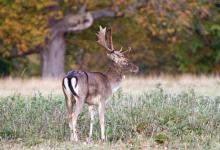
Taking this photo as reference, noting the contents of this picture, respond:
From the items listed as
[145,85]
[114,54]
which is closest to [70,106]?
[114,54]

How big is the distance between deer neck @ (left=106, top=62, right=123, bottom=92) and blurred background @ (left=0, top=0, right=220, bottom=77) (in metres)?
16.0

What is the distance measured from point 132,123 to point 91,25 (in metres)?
20.5

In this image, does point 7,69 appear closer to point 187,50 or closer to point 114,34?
point 114,34

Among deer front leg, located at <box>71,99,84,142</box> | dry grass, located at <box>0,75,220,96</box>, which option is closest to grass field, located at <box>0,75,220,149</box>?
deer front leg, located at <box>71,99,84,142</box>

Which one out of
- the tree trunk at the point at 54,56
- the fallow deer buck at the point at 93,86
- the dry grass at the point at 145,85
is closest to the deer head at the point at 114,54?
the fallow deer buck at the point at 93,86

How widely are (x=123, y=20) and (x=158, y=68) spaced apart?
9597 millimetres

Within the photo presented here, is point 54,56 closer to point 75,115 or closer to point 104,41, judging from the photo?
point 104,41

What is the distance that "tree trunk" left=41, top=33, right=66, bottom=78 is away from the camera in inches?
1207

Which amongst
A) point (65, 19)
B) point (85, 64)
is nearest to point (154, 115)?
point (65, 19)

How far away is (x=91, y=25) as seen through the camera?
32562mm

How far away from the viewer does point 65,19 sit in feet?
98.9

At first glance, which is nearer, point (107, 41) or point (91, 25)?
point (107, 41)

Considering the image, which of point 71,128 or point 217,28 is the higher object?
point 217,28

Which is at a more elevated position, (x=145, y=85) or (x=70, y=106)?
(x=145, y=85)
